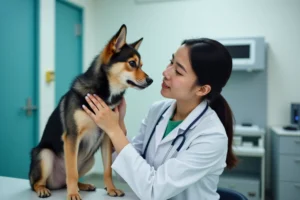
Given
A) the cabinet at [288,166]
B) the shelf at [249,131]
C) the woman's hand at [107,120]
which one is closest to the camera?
the woman's hand at [107,120]

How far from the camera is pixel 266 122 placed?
380cm

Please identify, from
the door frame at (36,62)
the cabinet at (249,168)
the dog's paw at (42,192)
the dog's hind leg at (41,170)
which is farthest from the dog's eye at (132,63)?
the door frame at (36,62)

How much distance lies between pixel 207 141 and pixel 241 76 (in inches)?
114

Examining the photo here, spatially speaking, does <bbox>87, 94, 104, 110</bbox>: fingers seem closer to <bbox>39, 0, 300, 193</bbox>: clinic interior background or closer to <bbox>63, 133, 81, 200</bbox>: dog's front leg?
<bbox>63, 133, 81, 200</bbox>: dog's front leg

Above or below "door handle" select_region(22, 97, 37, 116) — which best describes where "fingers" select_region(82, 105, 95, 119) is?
above

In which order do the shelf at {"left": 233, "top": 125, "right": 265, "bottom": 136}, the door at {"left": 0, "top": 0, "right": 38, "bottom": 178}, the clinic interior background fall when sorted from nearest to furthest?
the door at {"left": 0, "top": 0, "right": 38, "bottom": 178} < the shelf at {"left": 233, "top": 125, "right": 265, "bottom": 136} < the clinic interior background

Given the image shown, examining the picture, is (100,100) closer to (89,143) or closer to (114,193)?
(89,143)

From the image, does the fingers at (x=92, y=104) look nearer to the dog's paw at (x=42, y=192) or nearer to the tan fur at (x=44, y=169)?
the tan fur at (x=44, y=169)

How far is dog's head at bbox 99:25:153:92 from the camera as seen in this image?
1.33 meters

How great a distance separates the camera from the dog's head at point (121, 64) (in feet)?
4.38

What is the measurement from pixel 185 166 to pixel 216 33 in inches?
123

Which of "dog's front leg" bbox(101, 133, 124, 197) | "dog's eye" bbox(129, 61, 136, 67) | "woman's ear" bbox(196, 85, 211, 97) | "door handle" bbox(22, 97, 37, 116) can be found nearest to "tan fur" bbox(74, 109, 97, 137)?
"dog's front leg" bbox(101, 133, 124, 197)

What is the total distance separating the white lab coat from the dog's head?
12.0 inches

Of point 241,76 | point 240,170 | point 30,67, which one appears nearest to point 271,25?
point 241,76
